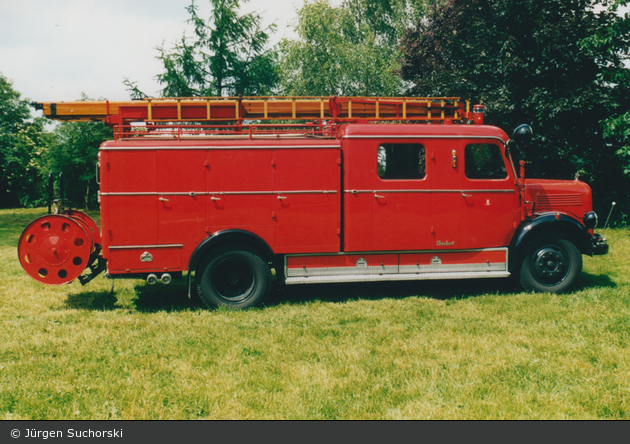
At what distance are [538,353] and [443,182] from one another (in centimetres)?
290

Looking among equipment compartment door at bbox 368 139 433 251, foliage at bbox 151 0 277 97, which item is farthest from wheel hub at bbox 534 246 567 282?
foliage at bbox 151 0 277 97

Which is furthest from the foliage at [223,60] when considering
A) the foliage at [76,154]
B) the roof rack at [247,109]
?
the roof rack at [247,109]

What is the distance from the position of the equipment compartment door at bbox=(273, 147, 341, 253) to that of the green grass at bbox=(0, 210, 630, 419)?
39.0 inches

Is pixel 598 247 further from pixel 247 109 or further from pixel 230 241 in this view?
pixel 247 109

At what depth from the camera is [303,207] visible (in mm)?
6871

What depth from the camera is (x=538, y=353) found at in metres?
5.08

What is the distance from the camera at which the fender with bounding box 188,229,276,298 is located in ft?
21.7

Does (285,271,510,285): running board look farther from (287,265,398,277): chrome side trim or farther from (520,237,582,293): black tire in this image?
(520,237,582,293): black tire

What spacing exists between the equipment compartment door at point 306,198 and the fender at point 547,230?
8.99ft

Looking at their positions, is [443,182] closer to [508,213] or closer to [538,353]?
[508,213]

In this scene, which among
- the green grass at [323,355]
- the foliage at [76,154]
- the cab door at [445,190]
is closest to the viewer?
the green grass at [323,355]

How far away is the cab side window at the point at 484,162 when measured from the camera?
23.9ft

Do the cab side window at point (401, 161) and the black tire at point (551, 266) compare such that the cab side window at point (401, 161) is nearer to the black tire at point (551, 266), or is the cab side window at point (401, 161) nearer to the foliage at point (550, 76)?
the black tire at point (551, 266)

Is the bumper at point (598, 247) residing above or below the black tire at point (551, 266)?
above
